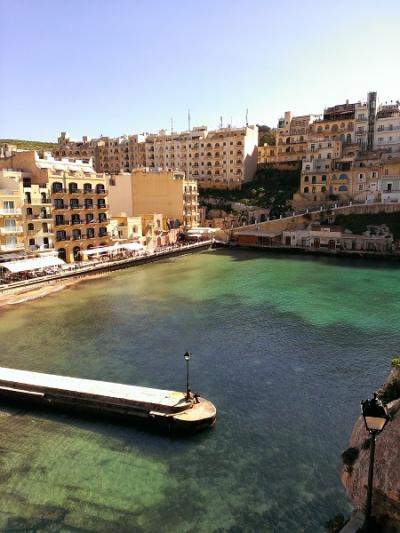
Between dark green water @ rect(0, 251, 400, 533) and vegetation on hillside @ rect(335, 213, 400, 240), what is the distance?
1081 inches

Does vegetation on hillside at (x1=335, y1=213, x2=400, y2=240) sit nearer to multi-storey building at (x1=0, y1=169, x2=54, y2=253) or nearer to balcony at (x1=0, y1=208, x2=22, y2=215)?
multi-storey building at (x1=0, y1=169, x2=54, y2=253)

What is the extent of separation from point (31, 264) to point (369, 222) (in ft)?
192

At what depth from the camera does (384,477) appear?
356 inches

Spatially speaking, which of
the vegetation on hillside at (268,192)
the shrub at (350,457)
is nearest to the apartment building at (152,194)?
the vegetation on hillside at (268,192)

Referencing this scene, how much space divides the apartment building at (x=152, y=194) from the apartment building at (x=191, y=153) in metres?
15.9

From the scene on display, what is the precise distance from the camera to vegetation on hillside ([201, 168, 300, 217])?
92188 mm

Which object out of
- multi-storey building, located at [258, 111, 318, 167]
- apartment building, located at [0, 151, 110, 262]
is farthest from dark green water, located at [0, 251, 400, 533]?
multi-storey building, located at [258, 111, 318, 167]

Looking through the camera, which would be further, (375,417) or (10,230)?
(10,230)

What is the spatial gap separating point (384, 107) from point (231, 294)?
78421 mm

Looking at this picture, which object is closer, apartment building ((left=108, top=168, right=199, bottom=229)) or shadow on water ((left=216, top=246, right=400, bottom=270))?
shadow on water ((left=216, top=246, right=400, bottom=270))

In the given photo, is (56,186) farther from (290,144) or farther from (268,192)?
(290,144)

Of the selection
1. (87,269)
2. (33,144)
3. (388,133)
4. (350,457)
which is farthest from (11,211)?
(33,144)

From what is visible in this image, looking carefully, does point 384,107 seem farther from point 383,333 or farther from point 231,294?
point 383,333

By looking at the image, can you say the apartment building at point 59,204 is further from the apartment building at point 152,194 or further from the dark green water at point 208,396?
the apartment building at point 152,194
